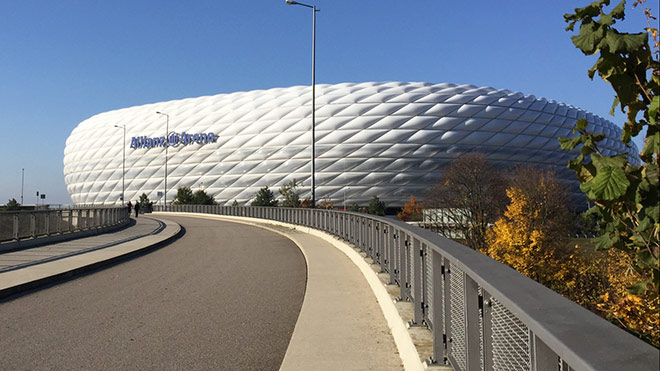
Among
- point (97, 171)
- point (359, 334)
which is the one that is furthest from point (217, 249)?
point (97, 171)

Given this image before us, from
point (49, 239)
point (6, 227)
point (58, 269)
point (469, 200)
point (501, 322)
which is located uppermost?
point (469, 200)

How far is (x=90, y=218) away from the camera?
2508 cm

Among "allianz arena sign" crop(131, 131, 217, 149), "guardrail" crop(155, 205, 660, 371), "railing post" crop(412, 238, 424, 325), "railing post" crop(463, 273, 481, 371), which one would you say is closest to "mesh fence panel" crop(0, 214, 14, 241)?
"guardrail" crop(155, 205, 660, 371)

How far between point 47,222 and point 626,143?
21.3 meters

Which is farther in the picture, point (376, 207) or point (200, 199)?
point (200, 199)

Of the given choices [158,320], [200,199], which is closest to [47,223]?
[158,320]

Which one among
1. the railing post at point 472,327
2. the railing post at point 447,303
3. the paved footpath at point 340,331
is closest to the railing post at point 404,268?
the paved footpath at point 340,331

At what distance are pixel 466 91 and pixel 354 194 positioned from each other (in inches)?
924

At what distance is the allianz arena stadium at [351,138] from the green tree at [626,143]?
6936cm

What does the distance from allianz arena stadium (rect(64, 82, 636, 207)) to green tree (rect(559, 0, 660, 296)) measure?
69357mm

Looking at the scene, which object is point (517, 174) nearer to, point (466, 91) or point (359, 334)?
point (466, 91)

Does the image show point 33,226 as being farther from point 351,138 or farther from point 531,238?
point 351,138

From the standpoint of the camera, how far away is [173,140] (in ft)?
272

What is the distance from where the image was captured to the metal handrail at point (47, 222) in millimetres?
17250
